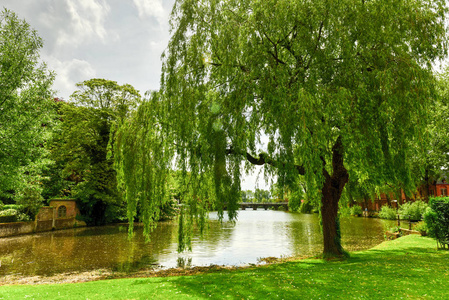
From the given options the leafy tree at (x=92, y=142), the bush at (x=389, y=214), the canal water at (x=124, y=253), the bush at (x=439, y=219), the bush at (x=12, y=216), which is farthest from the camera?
the bush at (x=389, y=214)

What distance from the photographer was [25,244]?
20938 mm

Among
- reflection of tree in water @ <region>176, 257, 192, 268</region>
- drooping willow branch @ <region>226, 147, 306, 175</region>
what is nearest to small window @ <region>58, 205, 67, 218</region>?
reflection of tree in water @ <region>176, 257, 192, 268</region>

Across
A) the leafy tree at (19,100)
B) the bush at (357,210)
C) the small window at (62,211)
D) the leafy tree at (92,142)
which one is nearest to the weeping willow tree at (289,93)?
the leafy tree at (19,100)

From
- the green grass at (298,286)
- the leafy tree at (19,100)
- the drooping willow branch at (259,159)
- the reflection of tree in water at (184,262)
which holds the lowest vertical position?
the reflection of tree in water at (184,262)

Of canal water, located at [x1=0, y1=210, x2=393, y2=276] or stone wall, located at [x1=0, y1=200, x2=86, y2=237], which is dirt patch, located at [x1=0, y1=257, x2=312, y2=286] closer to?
canal water, located at [x1=0, y1=210, x2=393, y2=276]

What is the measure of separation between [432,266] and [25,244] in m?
25.2

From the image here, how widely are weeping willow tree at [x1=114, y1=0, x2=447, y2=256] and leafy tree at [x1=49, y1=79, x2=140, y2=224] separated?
1978 cm

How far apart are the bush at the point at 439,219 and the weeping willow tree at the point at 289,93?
341 centimetres

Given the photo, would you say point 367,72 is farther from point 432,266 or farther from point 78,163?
point 78,163

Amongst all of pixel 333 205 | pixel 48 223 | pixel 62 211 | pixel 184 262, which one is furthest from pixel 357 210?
pixel 48 223

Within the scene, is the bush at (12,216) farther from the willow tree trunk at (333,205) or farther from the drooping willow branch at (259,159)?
the willow tree trunk at (333,205)

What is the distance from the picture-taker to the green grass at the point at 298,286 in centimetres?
698

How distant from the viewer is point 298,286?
764 cm

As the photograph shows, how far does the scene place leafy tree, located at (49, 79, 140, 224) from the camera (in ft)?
102
